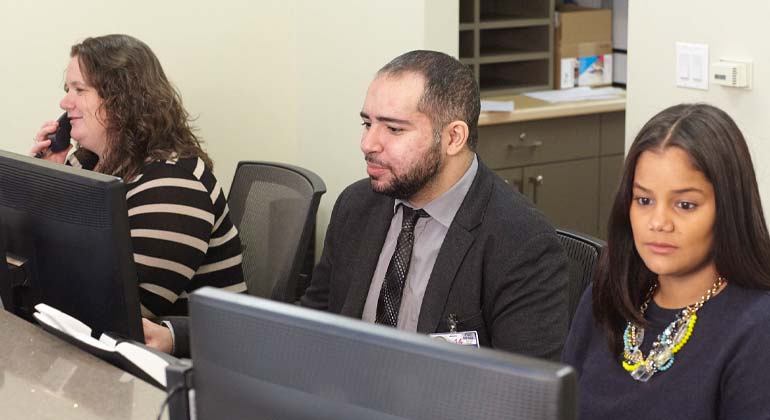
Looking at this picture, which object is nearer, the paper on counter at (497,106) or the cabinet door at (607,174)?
the paper on counter at (497,106)

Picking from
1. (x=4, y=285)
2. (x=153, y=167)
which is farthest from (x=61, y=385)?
(x=153, y=167)

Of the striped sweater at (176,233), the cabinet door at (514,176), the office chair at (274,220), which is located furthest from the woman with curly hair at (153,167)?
the cabinet door at (514,176)

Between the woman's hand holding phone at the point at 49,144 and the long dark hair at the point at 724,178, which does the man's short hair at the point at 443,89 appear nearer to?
the long dark hair at the point at 724,178

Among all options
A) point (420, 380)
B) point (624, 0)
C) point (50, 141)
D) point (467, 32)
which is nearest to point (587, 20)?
point (624, 0)

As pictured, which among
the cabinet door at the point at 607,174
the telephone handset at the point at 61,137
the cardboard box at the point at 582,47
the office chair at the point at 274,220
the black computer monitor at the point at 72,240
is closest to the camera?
the black computer monitor at the point at 72,240

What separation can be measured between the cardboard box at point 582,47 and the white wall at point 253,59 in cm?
100

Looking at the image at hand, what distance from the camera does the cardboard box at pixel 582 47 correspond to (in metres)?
4.67

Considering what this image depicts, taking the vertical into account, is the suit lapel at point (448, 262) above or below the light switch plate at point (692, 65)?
below

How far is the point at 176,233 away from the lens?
2475mm

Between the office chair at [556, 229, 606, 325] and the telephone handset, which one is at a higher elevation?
the telephone handset

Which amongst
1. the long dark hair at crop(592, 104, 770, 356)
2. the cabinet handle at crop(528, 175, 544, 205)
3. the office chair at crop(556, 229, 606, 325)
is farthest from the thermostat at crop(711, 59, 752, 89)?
the long dark hair at crop(592, 104, 770, 356)

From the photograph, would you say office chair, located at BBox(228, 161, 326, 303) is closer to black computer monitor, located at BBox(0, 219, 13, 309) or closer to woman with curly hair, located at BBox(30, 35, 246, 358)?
woman with curly hair, located at BBox(30, 35, 246, 358)

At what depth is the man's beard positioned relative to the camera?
2.13 m

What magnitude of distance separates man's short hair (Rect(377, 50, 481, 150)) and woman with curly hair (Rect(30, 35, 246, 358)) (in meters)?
0.60
